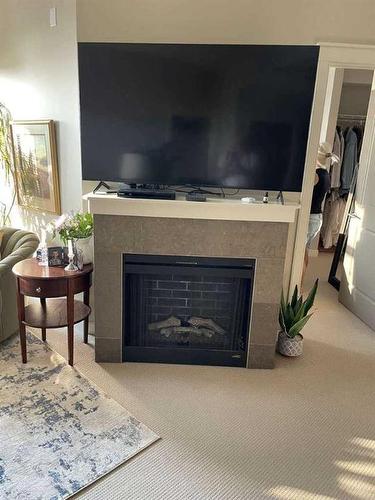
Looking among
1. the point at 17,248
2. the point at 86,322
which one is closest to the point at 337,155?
the point at 86,322

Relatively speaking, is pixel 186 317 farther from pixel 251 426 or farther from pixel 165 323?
pixel 251 426

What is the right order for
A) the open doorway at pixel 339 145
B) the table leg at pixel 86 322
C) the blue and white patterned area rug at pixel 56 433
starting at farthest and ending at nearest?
the open doorway at pixel 339 145, the table leg at pixel 86 322, the blue and white patterned area rug at pixel 56 433

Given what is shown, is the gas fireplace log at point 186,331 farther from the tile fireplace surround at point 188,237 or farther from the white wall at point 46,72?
the white wall at point 46,72

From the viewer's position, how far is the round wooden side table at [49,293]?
238 cm

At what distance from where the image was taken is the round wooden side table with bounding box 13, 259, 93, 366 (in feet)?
7.79

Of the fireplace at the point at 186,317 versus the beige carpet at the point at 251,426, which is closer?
the beige carpet at the point at 251,426

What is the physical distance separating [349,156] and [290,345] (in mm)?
3270

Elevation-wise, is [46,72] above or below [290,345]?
above

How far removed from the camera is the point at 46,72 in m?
2.99

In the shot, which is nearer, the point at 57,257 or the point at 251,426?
the point at 251,426

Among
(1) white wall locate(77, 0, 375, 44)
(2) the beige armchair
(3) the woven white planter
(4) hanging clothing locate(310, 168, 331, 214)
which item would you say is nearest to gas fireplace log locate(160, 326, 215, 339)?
(3) the woven white planter

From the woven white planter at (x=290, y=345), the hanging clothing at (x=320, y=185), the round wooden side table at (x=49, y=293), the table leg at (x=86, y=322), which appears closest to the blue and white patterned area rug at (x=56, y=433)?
the round wooden side table at (x=49, y=293)

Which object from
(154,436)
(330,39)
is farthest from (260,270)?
(330,39)

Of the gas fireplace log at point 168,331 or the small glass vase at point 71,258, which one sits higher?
the small glass vase at point 71,258
